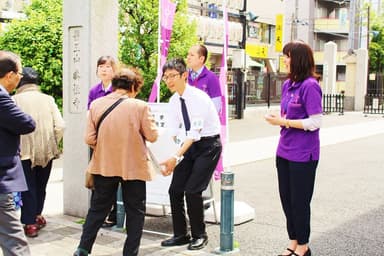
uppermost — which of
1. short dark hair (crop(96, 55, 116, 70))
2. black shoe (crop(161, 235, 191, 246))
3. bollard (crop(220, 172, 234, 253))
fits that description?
short dark hair (crop(96, 55, 116, 70))

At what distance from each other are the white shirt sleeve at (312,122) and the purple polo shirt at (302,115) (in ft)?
0.11

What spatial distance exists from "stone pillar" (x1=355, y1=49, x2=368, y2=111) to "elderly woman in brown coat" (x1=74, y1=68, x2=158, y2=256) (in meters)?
26.3

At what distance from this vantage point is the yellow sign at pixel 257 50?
41.8 metres

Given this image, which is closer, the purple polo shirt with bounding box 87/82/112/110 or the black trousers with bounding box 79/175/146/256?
the black trousers with bounding box 79/175/146/256

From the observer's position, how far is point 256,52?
42.6 meters

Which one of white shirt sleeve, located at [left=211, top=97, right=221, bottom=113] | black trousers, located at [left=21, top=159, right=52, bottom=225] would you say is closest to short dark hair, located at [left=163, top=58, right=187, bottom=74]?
white shirt sleeve, located at [left=211, top=97, right=221, bottom=113]

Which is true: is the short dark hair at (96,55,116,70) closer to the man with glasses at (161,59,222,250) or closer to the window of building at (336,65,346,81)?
the man with glasses at (161,59,222,250)

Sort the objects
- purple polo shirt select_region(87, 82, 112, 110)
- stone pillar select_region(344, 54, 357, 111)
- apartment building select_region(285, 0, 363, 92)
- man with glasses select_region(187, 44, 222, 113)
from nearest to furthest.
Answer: purple polo shirt select_region(87, 82, 112, 110) < man with glasses select_region(187, 44, 222, 113) < stone pillar select_region(344, 54, 357, 111) < apartment building select_region(285, 0, 363, 92)

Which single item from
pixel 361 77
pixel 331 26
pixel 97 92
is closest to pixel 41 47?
pixel 97 92

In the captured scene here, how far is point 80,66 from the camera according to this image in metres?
6.16

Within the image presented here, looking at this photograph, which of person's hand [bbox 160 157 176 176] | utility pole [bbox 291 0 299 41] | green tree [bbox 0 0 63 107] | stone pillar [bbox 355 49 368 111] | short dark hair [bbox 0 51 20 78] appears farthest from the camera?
utility pole [bbox 291 0 299 41]

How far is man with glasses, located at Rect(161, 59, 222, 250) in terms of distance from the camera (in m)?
4.99

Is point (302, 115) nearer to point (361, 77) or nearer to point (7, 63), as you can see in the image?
point (7, 63)

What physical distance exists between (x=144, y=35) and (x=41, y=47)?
165 inches
